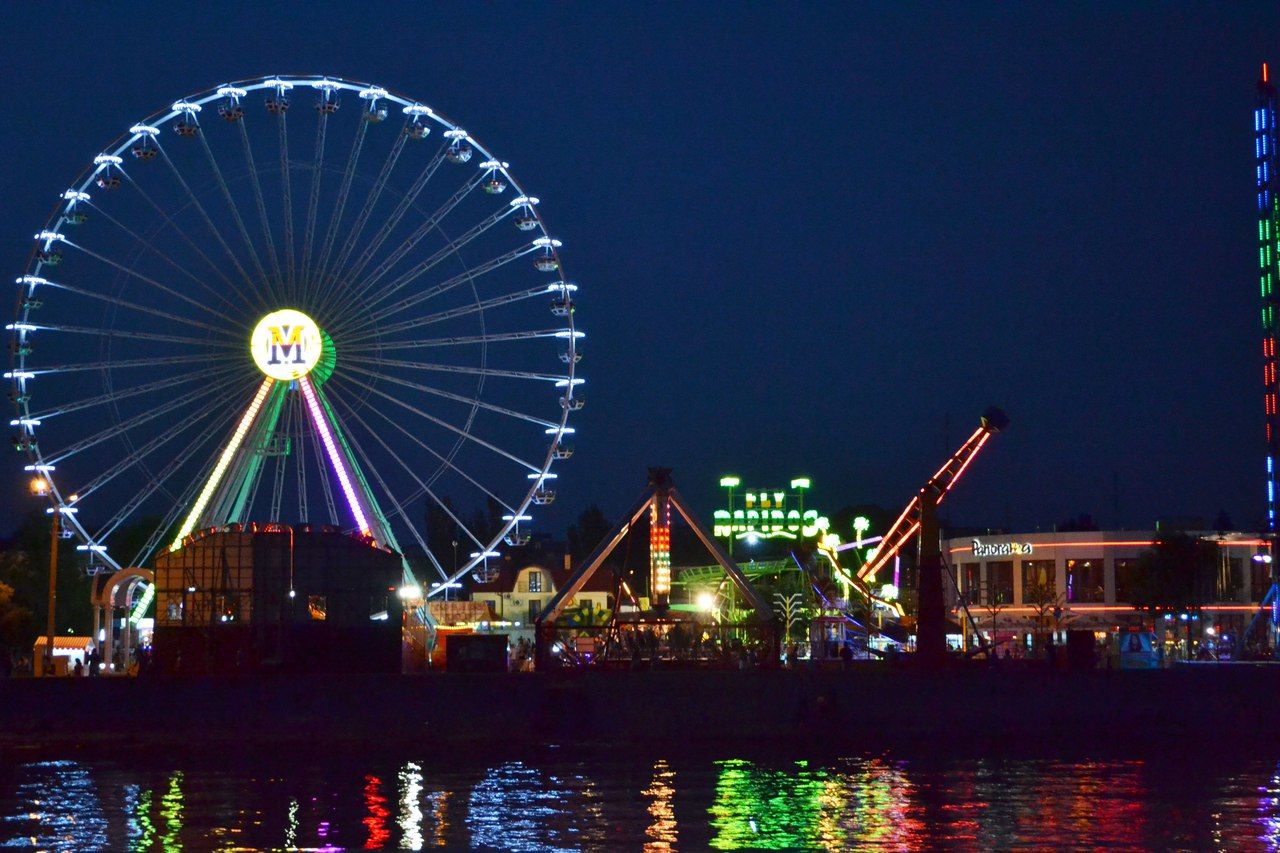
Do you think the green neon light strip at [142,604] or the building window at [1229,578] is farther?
the building window at [1229,578]

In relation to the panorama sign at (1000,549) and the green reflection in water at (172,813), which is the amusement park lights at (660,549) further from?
the panorama sign at (1000,549)

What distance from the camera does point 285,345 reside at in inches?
1925

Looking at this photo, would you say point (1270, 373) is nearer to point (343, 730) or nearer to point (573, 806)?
point (343, 730)

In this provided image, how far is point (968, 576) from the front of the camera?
362ft

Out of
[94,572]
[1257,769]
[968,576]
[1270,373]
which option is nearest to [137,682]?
[94,572]

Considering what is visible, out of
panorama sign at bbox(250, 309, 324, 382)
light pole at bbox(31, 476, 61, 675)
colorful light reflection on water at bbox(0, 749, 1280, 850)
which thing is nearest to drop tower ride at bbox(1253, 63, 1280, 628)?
colorful light reflection on water at bbox(0, 749, 1280, 850)

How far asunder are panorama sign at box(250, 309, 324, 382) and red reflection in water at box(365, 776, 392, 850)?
17.6 m

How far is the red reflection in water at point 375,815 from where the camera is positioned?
2377 centimetres

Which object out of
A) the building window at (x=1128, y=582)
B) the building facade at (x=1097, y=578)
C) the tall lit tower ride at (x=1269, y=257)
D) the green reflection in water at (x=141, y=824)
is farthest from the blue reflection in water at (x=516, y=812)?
the building window at (x=1128, y=582)

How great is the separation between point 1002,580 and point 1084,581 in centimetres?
515

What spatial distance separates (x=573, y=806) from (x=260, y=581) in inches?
1054

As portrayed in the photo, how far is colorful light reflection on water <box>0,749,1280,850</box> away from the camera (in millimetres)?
24031

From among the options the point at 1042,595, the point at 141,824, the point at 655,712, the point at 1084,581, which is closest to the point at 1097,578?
the point at 1084,581

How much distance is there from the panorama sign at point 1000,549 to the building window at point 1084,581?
279 centimetres
